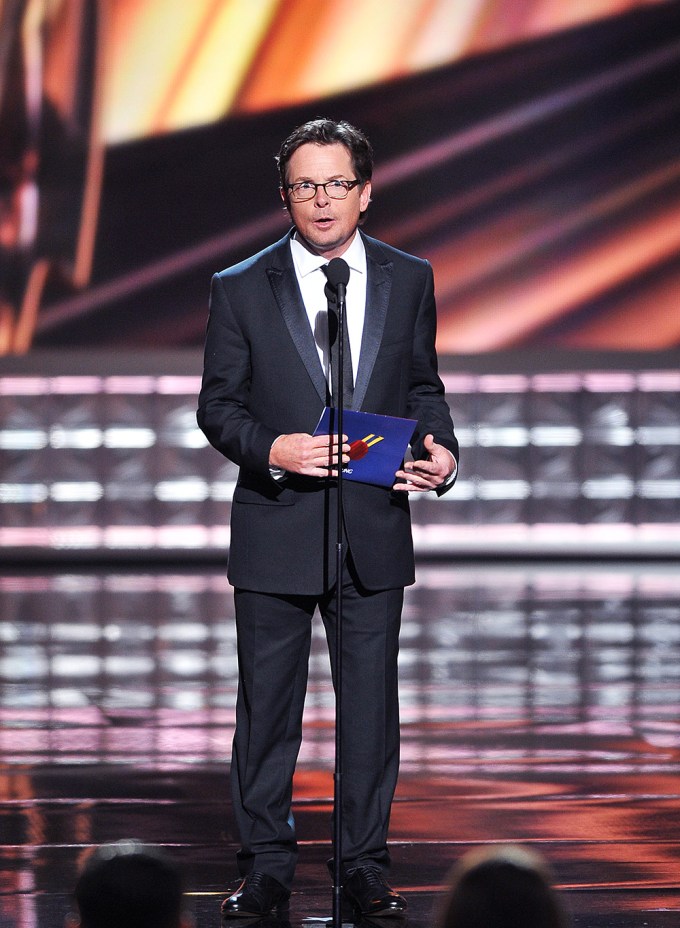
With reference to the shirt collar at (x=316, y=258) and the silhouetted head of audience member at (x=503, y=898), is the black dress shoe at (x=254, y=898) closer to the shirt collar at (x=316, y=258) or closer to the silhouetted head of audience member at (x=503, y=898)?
the shirt collar at (x=316, y=258)

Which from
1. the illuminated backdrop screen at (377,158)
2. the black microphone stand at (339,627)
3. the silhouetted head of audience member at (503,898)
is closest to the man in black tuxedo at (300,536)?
the black microphone stand at (339,627)

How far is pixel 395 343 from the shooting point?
9.02 ft

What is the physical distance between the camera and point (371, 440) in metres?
2.57

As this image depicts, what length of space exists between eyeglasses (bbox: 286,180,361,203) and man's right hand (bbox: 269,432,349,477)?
0.45m

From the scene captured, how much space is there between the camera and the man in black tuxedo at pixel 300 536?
2.71 meters

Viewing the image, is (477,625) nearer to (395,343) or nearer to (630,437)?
(630,437)

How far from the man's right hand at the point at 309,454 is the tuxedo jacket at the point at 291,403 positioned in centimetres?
9

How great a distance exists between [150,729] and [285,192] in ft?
7.82

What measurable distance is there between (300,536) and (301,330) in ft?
1.33

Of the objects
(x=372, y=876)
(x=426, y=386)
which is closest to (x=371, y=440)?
(x=426, y=386)

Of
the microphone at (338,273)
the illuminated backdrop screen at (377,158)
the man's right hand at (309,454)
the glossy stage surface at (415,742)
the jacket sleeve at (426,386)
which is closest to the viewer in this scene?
the microphone at (338,273)

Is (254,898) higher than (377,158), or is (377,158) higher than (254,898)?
(377,158)

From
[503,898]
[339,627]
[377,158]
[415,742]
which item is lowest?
[415,742]

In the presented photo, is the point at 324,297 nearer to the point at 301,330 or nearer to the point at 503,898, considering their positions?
the point at 301,330
